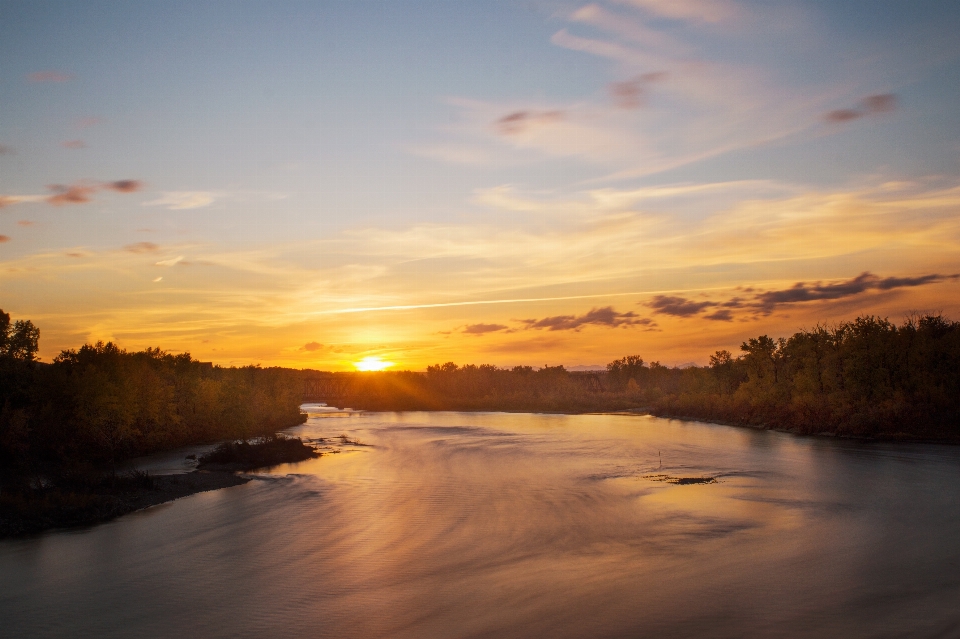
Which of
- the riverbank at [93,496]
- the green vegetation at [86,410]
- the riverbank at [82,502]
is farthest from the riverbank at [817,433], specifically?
the green vegetation at [86,410]

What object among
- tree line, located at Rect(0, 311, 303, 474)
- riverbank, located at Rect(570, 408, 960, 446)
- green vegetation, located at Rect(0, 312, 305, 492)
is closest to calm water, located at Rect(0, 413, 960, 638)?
green vegetation, located at Rect(0, 312, 305, 492)

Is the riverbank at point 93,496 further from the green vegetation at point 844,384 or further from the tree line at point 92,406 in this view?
the green vegetation at point 844,384

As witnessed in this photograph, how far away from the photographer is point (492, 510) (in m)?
29.6

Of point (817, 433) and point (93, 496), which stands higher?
point (93, 496)

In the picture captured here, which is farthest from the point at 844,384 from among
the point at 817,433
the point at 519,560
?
the point at 519,560

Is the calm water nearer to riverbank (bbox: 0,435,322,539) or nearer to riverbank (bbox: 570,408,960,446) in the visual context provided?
riverbank (bbox: 0,435,322,539)

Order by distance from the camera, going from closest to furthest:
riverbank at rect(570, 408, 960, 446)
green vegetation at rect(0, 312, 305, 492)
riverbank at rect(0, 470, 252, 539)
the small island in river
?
riverbank at rect(0, 470, 252, 539) < the small island in river < green vegetation at rect(0, 312, 305, 492) < riverbank at rect(570, 408, 960, 446)

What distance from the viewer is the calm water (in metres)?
15.5

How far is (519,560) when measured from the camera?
2103 centimetres

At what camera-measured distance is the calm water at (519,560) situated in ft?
50.8

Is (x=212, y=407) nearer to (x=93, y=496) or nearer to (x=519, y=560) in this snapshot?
(x=93, y=496)

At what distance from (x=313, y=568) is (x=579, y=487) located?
1863cm

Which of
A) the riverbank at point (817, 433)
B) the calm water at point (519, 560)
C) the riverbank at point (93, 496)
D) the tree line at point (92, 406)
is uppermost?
the tree line at point (92, 406)

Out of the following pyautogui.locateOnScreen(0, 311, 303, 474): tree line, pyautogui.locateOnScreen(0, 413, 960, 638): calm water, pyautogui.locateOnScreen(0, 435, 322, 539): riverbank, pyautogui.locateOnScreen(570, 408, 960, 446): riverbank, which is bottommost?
pyautogui.locateOnScreen(570, 408, 960, 446): riverbank
